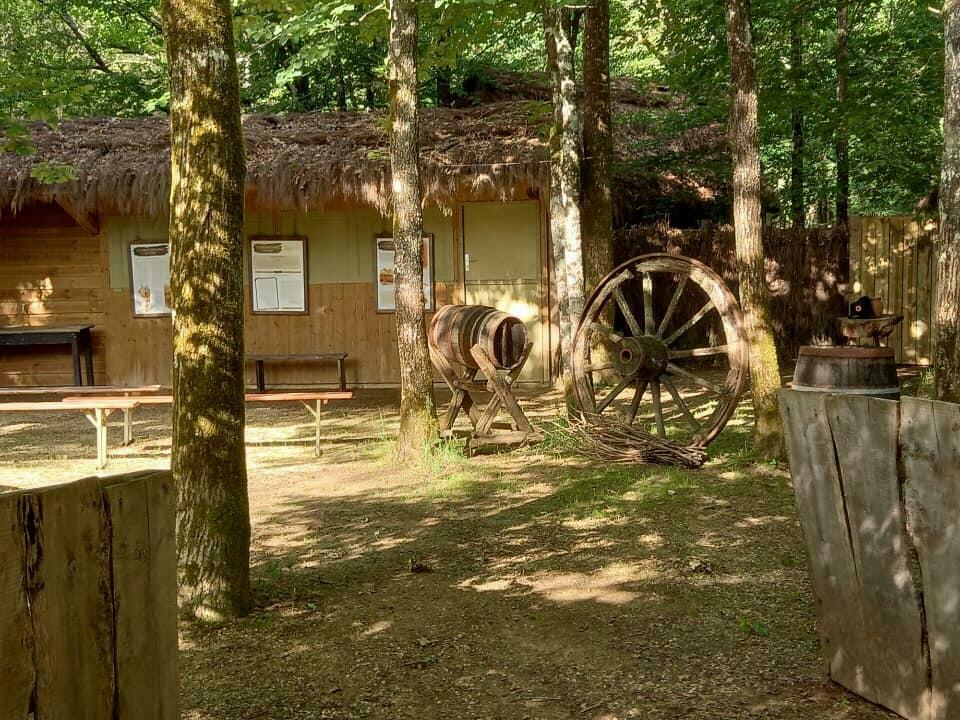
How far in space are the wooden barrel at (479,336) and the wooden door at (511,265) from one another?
14.5 ft

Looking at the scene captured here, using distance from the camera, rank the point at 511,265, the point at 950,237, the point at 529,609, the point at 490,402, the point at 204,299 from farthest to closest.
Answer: the point at 511,265, the point at 490,402, the point at 950,237, the point at 529,609, the point at 204,299

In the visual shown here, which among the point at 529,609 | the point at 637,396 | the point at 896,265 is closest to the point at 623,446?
the point at 637,396

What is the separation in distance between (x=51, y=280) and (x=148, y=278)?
1464 mm

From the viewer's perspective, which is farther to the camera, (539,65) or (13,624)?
(539,65)

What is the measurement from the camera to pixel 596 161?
11891mm

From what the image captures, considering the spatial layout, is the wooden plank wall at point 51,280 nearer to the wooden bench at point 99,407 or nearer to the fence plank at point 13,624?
A: the wooden bench at point 99,407

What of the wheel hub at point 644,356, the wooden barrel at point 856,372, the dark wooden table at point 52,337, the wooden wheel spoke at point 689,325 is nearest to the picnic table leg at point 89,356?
the dark wooden table at point 52,337

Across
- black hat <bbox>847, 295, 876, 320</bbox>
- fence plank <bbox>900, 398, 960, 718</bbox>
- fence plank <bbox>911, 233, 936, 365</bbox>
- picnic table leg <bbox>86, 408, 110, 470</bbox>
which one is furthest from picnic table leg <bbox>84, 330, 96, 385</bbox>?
fence plank <bbox>900, 398, 960, 718</bbox>

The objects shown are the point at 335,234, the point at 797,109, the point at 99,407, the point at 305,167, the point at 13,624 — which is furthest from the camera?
the point at 797,109

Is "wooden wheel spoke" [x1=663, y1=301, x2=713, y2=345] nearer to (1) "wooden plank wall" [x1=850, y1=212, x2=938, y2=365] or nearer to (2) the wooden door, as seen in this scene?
(2) the wooden door

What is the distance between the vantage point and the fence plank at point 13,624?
1.93 meters

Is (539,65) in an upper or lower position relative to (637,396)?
upper

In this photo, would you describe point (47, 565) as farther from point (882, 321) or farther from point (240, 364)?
point (882, 321)

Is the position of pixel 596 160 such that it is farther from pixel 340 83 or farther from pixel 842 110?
pixel 340 83
